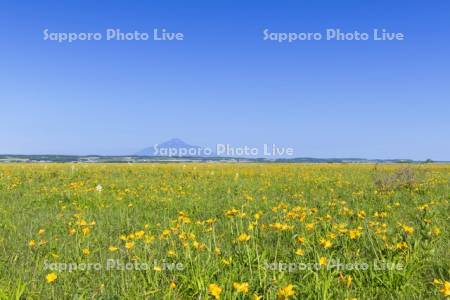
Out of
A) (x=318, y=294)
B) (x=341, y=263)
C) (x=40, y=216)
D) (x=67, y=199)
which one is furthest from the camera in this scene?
(x=67, y=199)

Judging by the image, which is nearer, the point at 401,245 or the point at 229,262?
the point at 229,262

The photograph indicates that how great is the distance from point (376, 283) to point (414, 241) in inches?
40.3

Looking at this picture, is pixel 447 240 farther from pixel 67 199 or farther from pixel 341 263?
pixel 67 199

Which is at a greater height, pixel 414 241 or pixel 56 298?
pixel 414 241

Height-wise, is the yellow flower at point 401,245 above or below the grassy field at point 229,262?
above

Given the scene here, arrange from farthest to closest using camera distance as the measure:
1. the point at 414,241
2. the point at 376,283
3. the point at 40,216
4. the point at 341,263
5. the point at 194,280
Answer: the point at 40,216, the point at 414,241, the point at 341,263, the point at 376,283, the point at 194,280

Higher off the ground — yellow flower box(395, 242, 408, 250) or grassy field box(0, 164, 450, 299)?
yellow flower box(395, 242, 408, 250)

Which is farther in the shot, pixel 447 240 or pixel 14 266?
pixel 447 240

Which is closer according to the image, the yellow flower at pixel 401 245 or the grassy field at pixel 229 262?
the grassy field at pixel 229 262

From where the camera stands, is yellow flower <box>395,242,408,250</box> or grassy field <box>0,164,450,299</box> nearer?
grassy field <box>0,164,450,299</box>

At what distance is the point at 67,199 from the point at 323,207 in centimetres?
622

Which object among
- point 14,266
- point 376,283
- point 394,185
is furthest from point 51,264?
point 394,185

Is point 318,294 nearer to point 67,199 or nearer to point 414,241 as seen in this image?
point 414,241

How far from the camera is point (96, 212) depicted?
28.5 feet
